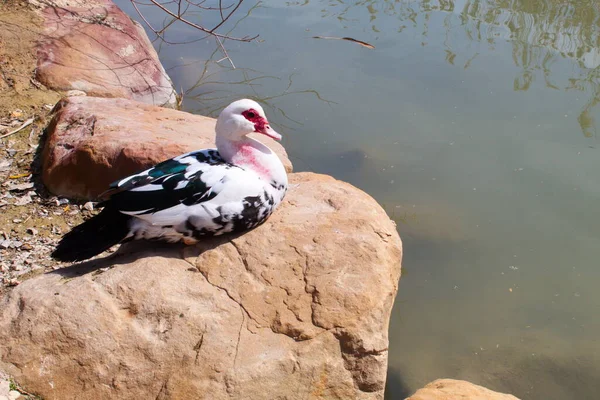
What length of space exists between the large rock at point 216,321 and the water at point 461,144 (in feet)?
3.47

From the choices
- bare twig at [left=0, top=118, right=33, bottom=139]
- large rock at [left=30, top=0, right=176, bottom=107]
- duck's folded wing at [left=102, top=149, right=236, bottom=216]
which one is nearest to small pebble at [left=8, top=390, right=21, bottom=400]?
duck's folded wing at [left=102, top=149, right=236, bottom=216]

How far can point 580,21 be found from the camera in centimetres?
801

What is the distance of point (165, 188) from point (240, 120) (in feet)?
1.82

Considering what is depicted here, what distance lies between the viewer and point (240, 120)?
3219mm

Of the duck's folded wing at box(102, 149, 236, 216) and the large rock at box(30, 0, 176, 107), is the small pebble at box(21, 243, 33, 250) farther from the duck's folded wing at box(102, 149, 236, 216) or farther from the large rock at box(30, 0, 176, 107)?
the large rock at box(30, 0, 176, 107)

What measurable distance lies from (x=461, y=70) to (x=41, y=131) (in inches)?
182

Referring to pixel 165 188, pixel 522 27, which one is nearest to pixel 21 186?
pixel 165 188

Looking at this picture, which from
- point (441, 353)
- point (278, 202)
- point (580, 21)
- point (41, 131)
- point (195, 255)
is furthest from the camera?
point (580, 21)

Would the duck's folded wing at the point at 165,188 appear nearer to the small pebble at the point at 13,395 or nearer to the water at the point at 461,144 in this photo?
the small pebble at the point at 13,395

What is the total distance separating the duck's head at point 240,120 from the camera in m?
3.22

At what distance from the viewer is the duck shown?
9.88 feet

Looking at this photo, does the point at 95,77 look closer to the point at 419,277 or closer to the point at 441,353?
the point at 419,277

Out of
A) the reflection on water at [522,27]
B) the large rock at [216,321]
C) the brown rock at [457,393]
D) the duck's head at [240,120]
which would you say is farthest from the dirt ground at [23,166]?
the reflection on water at [522,27]

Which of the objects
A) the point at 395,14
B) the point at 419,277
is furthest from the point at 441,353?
the point at 395,14
